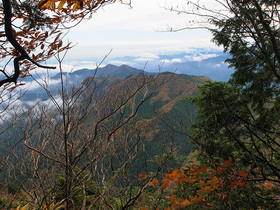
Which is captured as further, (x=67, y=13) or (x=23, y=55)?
(x=67, y=13)

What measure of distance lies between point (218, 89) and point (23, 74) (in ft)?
19.6

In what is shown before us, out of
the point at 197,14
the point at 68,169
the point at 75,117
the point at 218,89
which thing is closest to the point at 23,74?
the point at 75,117

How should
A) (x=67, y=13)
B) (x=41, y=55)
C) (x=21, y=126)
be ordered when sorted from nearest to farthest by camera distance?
1. (x=67, y=13)
2. (x=41, y=55)
3. (x=21, y=126)

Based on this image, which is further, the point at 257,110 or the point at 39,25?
the point at 257,110

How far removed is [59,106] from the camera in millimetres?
2424

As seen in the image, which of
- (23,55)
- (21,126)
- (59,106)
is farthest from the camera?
(21,126)

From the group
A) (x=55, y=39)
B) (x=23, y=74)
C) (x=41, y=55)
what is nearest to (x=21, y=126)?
(x=23, y=74)

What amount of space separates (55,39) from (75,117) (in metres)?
1.58

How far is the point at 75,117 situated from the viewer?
2719 millimetres

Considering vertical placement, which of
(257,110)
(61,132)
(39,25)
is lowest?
(257,110)

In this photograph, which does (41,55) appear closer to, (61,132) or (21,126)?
(61,132)

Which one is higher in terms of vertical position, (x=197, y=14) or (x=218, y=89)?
(x=197, y=14)

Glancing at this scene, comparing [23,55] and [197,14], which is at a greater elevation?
[197,14]

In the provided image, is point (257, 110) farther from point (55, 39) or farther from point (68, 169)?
point (55, 39)
